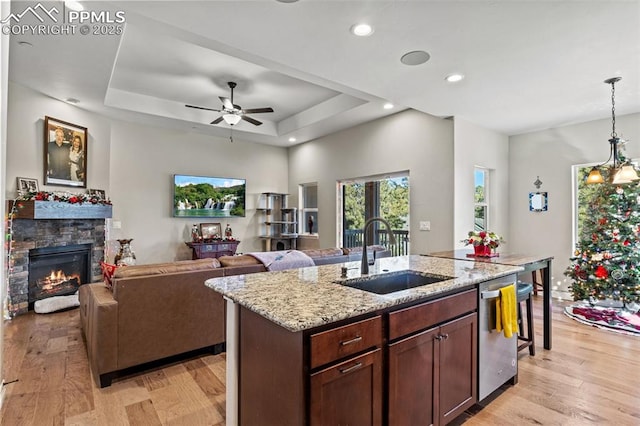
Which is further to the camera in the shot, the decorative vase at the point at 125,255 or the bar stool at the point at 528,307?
the decorative vase at the point at 125,255

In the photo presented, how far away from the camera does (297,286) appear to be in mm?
1832

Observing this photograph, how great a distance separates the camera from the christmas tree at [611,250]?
3.98m

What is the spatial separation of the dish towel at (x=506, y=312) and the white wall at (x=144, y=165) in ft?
18.2

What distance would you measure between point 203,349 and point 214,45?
2.76 m

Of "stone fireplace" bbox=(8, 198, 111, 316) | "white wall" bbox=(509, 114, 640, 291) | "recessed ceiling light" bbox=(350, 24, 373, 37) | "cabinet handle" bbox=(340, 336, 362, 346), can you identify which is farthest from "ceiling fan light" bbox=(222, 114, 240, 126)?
"white wall" bbox=(509, 114, 640, 291)

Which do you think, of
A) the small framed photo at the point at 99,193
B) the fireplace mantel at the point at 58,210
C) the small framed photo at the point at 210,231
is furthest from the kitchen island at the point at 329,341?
the small framed photo at the point at 210,231

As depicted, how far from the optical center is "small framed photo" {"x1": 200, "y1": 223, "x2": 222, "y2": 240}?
6352mm

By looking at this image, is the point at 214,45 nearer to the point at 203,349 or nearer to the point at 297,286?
the point at 297,286

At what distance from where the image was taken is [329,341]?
1.33 m

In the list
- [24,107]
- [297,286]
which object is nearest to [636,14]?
[297,286]

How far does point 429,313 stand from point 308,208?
18.6 feet

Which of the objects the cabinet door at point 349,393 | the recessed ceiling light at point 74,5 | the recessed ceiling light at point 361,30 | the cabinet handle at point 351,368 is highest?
the recessed ceiling light at point 74,5

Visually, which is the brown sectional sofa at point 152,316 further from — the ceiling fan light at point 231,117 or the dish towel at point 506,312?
the ceiling fan light at point 231,117

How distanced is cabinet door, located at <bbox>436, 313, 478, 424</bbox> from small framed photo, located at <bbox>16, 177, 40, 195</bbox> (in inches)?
202
